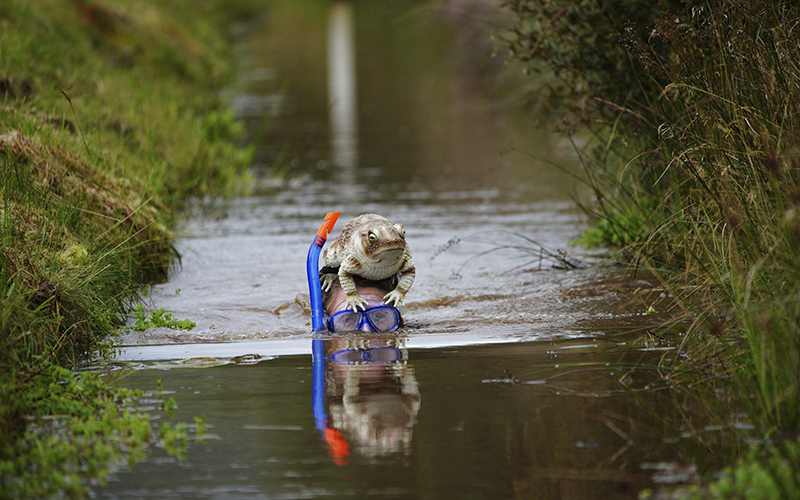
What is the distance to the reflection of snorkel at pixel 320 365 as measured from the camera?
3.99 meters

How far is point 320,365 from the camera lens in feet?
16.9

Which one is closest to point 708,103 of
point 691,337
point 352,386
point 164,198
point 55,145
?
point 691,337

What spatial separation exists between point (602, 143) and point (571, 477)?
4.85 meters

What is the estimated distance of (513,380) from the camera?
4.73 meters

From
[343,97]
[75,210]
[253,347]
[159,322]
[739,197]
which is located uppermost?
[343,97]

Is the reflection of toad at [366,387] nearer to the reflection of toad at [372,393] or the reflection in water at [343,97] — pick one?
the reflection of toad at [372,393]

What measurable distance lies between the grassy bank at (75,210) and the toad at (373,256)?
145cm

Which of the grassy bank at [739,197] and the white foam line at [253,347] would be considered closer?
the grassy bank at [739,197]

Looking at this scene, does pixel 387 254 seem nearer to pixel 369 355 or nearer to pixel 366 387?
pixel 369 355

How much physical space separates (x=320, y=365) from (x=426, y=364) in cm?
59

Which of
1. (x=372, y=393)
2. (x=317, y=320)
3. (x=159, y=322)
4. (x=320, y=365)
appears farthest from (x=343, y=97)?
(x=372, y=393)

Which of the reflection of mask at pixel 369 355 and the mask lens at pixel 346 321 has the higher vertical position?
the mask lens at pixel 346 321

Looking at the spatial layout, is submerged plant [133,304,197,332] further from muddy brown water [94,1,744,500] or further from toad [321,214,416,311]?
toad [321,214,416,311]

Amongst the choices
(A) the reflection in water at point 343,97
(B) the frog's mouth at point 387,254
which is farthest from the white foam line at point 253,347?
(A) the reflection in water at point 343,97
